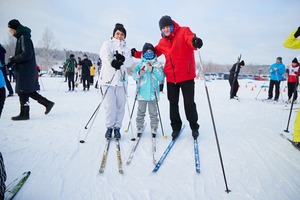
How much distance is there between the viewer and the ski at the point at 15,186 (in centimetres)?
168

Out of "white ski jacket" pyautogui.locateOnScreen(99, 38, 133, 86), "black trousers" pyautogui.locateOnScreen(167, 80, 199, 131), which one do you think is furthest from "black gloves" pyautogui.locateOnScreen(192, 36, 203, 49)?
"white ski jacket" pyautogui.locateOnScreen(99, 38, 133, 86)

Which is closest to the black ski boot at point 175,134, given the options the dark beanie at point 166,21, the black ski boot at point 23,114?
the dark beanie at point 166,21

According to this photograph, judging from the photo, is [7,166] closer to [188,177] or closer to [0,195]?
[0,195]

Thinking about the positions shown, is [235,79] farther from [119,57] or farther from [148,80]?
[119,57]

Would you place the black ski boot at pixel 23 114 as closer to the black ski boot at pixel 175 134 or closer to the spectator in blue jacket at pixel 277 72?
the black ski boot at pixel 175 134

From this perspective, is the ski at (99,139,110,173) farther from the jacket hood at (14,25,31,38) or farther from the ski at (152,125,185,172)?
the jacket hood at (14,25,31,38)

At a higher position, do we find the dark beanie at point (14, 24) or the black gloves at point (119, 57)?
the dark beanie at point (14, 24)

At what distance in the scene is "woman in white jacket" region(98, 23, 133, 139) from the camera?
3166 millimetres

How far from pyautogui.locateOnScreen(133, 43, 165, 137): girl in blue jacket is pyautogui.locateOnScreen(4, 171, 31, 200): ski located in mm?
1845

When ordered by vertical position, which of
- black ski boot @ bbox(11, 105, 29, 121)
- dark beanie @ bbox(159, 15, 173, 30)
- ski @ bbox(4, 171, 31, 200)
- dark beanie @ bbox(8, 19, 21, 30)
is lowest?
ski @ bbox(4, 171, 31, 200)

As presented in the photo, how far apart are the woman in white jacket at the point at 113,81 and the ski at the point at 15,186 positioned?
1.39 metres

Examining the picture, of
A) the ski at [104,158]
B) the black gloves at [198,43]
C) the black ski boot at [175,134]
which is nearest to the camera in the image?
the ski at [104,158]

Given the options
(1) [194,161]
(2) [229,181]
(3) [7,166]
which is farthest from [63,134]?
(2) [229,181]

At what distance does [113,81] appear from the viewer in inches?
127
